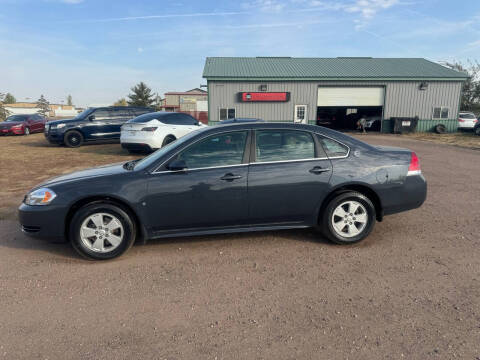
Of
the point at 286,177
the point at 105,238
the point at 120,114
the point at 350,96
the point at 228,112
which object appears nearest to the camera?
the point at 105,238

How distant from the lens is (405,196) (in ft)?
13.6

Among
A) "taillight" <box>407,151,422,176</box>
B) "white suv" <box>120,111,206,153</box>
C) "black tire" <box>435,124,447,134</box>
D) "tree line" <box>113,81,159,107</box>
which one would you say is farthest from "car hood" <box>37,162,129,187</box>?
"tree line" <box>113,81,159,107</box>

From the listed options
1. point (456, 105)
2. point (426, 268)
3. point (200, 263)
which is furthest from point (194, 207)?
point (456, 105)

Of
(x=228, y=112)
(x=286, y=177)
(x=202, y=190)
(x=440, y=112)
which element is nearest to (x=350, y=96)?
(x=440, y=112)

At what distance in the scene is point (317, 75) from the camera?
24781 millimetres

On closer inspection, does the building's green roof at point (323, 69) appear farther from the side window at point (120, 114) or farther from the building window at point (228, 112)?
the side window at point (120, 114)

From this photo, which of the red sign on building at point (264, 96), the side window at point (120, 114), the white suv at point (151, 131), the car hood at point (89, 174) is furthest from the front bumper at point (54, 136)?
the red sign on building at point (264, 96)

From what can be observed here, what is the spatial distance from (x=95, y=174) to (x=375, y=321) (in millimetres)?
3349

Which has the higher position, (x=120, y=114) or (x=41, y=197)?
(x=120, y=114)

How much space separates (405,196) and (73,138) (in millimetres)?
13409

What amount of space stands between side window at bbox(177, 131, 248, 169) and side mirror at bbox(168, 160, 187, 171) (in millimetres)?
74

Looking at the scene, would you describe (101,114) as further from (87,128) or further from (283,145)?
(283,145)

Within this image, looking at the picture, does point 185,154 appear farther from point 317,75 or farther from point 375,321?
point 317,75

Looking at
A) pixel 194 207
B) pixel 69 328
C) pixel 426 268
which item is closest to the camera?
pixel 69 328
